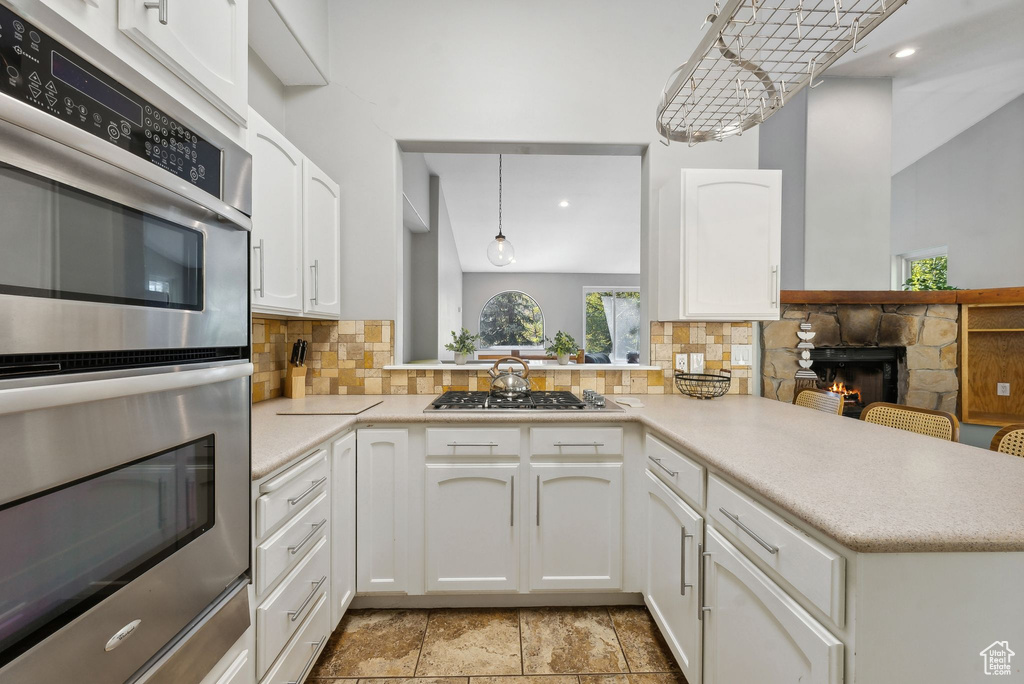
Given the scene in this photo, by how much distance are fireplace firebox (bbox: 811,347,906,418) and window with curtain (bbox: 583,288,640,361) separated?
19.6 ft

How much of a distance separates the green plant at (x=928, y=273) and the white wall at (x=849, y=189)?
2057mm

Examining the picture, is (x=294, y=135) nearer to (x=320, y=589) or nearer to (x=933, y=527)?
(x=320, y=589)

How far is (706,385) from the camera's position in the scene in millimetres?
2215

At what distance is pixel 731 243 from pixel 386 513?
6.64 ft

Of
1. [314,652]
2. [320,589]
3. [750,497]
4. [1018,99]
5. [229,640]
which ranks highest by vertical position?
[1018,99]

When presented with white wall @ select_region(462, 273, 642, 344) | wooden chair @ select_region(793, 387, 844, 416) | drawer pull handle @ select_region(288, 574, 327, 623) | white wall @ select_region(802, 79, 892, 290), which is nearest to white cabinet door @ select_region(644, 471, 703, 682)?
wooden chair @ select_region(793, 387, 844, 416)

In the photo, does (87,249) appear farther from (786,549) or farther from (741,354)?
(741,354)

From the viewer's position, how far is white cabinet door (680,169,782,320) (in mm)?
2072

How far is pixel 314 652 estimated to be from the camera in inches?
57.2

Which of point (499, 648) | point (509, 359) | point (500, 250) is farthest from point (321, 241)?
point (500, 250)

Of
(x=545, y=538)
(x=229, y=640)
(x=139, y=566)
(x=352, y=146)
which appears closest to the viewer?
(x=139, y=566)

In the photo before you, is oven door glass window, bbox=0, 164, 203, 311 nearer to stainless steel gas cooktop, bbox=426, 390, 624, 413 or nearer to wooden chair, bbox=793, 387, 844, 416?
stainless steel gas cooktop, bbox=426, 390, 624, 413

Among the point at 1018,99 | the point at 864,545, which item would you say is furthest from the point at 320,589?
the point at 1018,99

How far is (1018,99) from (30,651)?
671 centimetres
